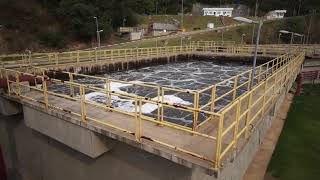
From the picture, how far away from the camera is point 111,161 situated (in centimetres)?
709

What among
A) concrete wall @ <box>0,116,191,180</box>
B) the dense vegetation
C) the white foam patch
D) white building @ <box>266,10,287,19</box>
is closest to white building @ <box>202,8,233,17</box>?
white building @ <box>266,10,287,19</box>

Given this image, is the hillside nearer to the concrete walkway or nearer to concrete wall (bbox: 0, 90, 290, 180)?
the concrete walkway

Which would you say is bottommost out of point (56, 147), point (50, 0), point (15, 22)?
point (56, 147)

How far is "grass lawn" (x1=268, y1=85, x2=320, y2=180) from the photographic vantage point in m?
9.95

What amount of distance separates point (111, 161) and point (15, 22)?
1811 inches

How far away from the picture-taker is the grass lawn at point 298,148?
9.95 meters

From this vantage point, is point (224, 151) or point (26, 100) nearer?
point (224, 151)

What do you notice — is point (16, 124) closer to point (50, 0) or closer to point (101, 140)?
point (101, 140)

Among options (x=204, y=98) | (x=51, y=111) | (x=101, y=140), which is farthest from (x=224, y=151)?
(x=204, y=98)

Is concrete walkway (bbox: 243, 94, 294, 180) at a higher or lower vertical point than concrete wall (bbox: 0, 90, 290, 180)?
lower

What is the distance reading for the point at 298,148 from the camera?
11.9m

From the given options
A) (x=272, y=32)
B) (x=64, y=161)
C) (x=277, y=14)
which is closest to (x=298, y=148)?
(x=64, y=161)

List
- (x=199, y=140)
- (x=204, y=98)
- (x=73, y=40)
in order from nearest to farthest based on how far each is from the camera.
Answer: (x=199, y=140)
(x=204, y=98)
(x=73, y=40)

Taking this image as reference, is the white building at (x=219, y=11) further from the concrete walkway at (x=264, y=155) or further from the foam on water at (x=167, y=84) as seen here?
the concrete walkway at (x=264, y=155)
